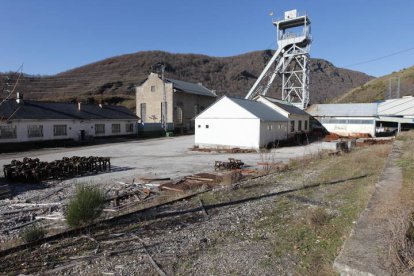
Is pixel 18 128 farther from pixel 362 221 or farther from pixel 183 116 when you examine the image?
pixel 362 221

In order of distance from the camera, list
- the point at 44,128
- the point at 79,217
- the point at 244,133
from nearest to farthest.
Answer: the point at 79,217 < the point at 244,133 < the point at 44,128

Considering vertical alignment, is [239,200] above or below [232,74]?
below

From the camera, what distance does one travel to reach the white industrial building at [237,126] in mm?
24594

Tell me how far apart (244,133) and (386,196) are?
18173mm

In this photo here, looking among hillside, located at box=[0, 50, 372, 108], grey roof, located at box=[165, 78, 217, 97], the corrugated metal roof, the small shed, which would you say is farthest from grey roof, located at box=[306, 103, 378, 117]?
hillside, located at box=[0, 50, 372, 108]

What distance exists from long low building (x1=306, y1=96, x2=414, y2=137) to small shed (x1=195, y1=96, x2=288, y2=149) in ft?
37.7

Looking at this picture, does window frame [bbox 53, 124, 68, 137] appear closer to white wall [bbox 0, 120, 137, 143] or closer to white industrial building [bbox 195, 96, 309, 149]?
white wall [bbox 0, 120, 137, 143]

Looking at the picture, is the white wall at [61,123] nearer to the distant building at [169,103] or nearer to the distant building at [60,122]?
the distant building at [60,122]

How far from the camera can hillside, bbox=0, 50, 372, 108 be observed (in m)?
94.9

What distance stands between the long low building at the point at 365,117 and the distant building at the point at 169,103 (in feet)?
63.0

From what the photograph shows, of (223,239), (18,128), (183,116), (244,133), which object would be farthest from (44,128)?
(223,239)

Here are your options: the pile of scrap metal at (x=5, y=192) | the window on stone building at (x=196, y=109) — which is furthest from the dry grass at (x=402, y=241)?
the window on stone building at (x=196, y=109)

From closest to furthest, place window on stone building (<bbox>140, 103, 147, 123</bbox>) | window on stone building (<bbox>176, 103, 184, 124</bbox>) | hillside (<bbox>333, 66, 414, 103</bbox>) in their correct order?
1. window on stone building (<bbox>176, 103, 184, 124</bbox>)
2. window on stone building (<bbox>140, 103, 147, 123</bbox>)
3. hillside (<bbox>333, 66, 414, 103</bbox>)

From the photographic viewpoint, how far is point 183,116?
48031 millimetres
